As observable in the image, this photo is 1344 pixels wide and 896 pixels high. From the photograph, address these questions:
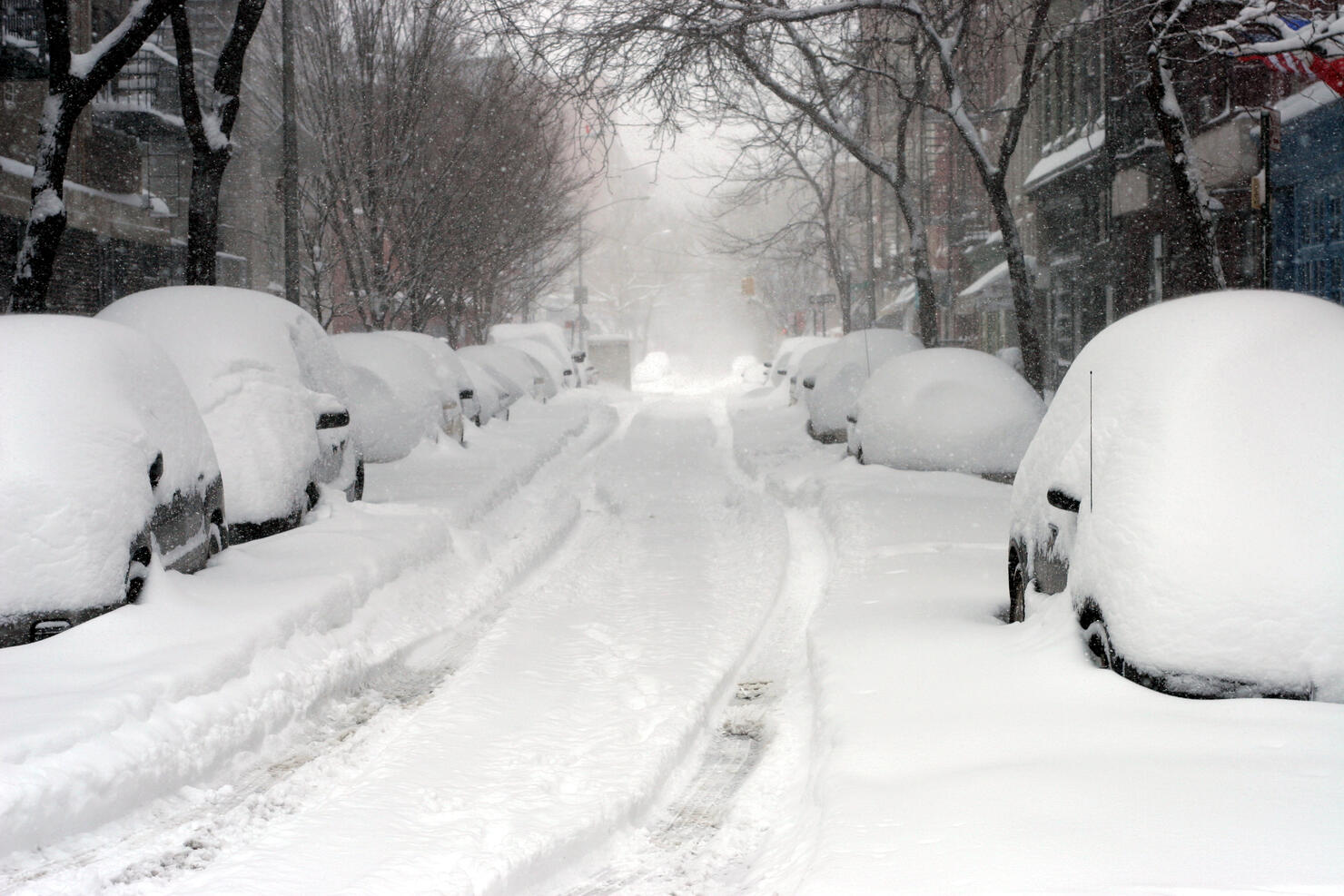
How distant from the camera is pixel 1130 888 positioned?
11.0 feet

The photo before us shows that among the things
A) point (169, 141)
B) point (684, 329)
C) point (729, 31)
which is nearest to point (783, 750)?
point (729, 31)

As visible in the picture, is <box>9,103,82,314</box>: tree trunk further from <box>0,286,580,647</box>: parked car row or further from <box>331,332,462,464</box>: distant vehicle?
<box>331,332,462,464</box>: distant vehicle

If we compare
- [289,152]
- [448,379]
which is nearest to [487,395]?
[448,379]

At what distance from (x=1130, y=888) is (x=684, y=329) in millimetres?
112174

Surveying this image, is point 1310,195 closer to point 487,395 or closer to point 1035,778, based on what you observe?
point 487,395

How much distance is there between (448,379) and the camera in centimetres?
1742

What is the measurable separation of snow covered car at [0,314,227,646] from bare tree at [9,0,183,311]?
4186 mm

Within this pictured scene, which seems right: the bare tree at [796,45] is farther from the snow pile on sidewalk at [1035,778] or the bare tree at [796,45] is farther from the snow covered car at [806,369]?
the snow pile on sidewalk at [1035,778]

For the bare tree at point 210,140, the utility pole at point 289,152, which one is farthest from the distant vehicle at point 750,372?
the bare tree at point 210,140

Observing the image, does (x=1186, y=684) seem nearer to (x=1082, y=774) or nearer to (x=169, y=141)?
(x=1082, y=774)

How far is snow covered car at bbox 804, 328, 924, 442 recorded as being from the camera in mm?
19000

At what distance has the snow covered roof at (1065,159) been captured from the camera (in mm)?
25703

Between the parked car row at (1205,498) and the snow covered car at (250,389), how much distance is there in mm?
5361

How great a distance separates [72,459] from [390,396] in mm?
9541
